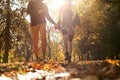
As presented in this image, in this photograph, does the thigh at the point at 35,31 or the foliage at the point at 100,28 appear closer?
the thigh at the point at 35,31

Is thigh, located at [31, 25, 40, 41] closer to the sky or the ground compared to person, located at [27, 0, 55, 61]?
closer to the ground

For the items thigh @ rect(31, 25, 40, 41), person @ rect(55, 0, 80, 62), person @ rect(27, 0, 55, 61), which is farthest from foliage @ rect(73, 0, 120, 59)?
person @ rect(27, 0, 55, 61)

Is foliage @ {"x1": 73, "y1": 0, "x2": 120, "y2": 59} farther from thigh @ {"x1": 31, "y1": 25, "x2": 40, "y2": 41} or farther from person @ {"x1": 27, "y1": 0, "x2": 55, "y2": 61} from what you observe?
person @ {"x1": 27, "y1": 0, "x2": 55, "y2": 61}

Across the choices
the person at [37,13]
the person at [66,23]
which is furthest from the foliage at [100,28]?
the person at [37,13]

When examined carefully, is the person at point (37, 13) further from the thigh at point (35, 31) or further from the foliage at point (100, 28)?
the foliage at point (100, 28)

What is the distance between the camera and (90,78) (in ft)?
7.98

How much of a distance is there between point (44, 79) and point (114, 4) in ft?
120

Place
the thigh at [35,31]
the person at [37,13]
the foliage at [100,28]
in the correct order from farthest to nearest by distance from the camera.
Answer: the foliage at [100,28] < the thigh at [35,31] < the person at [37,13]

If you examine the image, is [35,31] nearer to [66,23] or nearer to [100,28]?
[66,23]

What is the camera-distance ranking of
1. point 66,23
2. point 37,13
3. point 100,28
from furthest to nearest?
point 100,28 → point 66,23 → point 37,13

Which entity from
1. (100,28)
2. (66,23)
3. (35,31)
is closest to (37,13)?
(35,31)

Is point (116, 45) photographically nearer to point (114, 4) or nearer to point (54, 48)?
point (114, 4)

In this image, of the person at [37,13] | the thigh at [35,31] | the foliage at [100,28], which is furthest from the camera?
the foliage at [100,28]

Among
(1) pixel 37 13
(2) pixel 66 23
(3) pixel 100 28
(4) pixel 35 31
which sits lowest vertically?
(4) pixel 35 31
